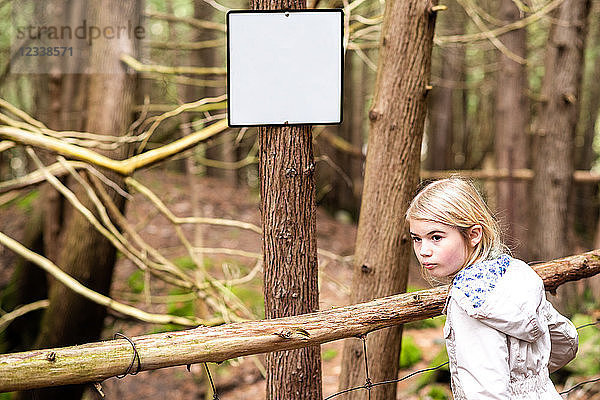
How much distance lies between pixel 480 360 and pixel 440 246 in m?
0.38

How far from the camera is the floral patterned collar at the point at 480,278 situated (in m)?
1.82

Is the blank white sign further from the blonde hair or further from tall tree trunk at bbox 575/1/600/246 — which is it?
tall tree trunk at bbox 575/1/600/246

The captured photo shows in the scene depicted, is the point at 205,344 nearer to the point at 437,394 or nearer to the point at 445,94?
the point at 437,394

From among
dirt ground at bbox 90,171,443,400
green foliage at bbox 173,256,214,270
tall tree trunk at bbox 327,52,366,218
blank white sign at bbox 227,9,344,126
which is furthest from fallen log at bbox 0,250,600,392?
tall tree trunk at bbox 327,52,366,218

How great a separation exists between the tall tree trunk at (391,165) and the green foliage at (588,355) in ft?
8.24

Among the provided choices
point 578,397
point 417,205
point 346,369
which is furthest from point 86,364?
point 578,397

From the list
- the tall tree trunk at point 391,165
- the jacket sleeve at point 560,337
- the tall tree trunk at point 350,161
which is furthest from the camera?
the tall tree trunk at point 350,161

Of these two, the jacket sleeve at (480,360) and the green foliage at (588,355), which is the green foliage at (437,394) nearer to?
the green foliage at (588,355)

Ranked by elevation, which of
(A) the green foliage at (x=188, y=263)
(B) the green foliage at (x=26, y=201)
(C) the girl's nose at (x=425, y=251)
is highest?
(C) the girl's nose at (x=425, y=251)

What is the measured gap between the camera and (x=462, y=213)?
197cm

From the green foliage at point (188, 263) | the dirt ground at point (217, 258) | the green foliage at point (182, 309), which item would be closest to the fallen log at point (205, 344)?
the dirt ground at point (217, 258)

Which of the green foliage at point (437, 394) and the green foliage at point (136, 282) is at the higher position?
the green foliage at point (136, 282)

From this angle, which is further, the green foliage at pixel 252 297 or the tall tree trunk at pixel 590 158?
the tall tree trunk at pixel 590 158

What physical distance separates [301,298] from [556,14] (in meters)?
5.25
